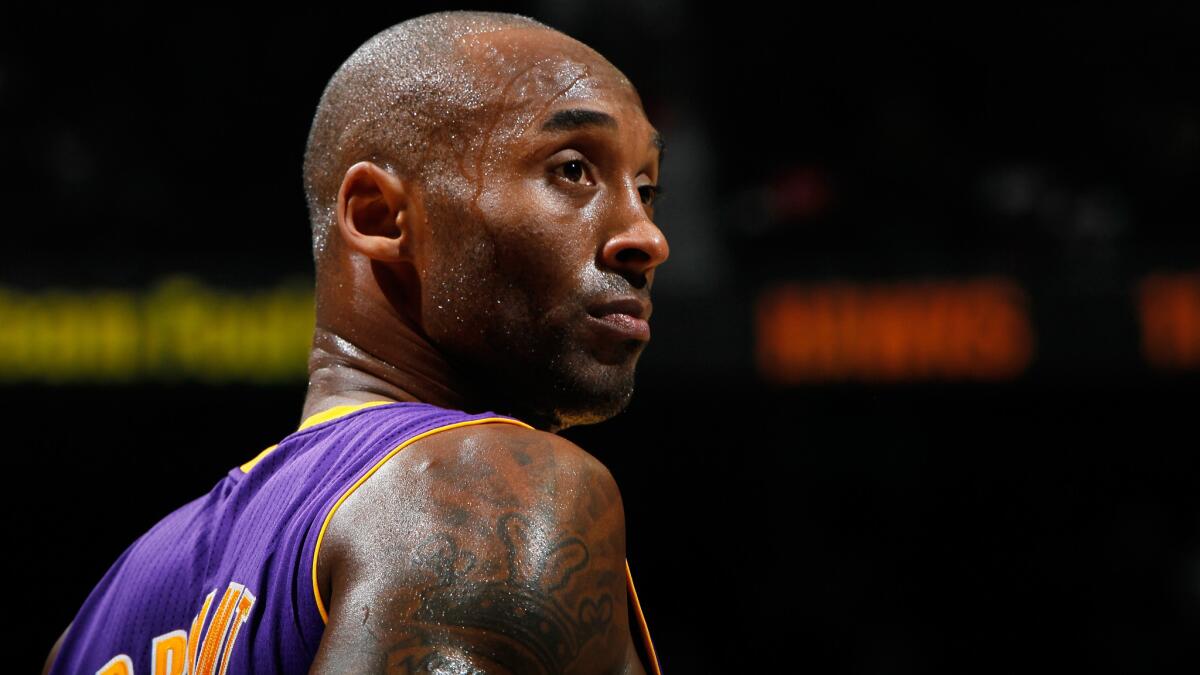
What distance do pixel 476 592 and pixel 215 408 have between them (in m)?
5.58

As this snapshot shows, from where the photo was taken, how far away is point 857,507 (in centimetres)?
751

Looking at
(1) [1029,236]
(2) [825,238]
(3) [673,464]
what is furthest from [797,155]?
(3) [673,464]

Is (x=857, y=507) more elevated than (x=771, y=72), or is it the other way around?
(x=771, y=72)

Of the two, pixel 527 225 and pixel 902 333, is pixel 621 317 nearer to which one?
pixel 527 225

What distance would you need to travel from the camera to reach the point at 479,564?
1.32m

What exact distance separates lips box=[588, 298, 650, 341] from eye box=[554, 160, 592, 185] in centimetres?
16

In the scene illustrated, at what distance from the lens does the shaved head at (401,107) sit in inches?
72.0

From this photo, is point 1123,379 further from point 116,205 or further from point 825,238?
point 116,205

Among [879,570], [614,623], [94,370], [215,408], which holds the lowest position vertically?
[879,570]

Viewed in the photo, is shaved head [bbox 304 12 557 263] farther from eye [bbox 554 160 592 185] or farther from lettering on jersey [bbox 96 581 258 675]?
lettering on jersey [bbox 96 581 258 675]

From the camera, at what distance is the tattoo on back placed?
1286 mm

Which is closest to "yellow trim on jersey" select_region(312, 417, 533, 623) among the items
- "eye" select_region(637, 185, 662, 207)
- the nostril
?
the nostril

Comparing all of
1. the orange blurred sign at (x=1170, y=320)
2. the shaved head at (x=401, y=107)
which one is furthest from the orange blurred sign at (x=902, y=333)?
Answer: the shaved head at (x=401, y=107)

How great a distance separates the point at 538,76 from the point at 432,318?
332mm
